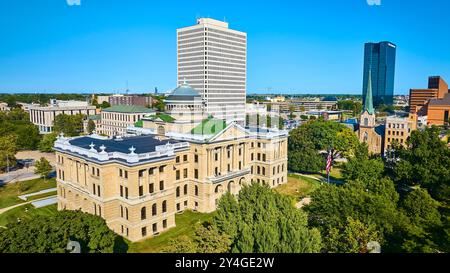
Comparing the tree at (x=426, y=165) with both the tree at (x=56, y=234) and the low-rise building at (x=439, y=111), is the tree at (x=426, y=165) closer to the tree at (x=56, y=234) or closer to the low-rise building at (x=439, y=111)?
the tree at (x=56, y=234)

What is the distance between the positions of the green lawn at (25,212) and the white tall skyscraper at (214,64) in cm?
9824

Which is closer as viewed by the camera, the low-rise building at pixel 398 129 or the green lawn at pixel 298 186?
the green lawn at pixel 298 186

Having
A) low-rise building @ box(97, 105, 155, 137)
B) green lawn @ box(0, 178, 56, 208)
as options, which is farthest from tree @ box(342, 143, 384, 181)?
low-rise building @ box(97, 105, 155, 137)

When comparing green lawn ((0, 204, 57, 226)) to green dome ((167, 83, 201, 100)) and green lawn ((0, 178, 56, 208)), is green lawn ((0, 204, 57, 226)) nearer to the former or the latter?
green lawn ((0, 178, 56, 208))

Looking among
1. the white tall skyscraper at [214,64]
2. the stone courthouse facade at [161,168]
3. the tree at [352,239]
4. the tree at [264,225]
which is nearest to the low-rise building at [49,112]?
the white tall skyscraper at [214,64]

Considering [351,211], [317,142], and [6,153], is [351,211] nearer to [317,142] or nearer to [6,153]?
[317,142]

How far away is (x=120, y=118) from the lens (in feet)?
367

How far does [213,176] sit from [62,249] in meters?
26.3

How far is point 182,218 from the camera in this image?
Answer: 45375mm

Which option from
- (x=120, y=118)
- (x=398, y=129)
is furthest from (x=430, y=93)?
(x=120, y=118)

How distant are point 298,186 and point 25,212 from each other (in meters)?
43.9

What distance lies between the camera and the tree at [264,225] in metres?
23.6

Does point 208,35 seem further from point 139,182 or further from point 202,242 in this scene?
point 202,242
